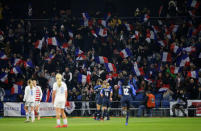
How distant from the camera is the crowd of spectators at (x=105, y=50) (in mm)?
36688

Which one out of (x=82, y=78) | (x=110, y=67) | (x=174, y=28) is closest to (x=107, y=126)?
(x=82, y=78)

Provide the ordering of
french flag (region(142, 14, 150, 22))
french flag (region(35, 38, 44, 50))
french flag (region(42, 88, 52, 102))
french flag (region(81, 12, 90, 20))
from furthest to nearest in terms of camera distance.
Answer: french flag (region(81, 12, 90, 20)) → french flag (region(142, 14, 150, 22)) → french flag (region(35, 38, 44, 50)) → french flag (region(42, 88, 52, 102))

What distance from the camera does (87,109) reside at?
35812 millimetres

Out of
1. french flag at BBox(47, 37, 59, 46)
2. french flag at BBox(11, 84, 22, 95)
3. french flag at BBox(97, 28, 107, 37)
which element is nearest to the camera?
french flag at BBox(11, 84, 22, 95)

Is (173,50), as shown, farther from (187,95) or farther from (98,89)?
(98,89)

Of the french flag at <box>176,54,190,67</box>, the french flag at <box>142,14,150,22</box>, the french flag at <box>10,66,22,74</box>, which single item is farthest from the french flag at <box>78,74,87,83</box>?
the french flag at <box>142,14,150,22</box>

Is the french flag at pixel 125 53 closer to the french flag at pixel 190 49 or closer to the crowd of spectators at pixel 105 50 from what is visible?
the crowd of spectators at pixel 105 50

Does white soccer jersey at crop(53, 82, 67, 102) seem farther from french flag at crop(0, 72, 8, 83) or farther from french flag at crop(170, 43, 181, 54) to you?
french flag at crop(170, 43, 181, 54)

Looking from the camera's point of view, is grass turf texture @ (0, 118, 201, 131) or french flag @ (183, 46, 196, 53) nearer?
grass turf texture @ (0, 118, 201, 131)

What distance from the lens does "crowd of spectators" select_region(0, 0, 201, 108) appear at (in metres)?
36.7

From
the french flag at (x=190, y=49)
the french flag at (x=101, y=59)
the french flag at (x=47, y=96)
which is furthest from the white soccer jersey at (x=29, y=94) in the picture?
the french flag at (x=190, y=49)

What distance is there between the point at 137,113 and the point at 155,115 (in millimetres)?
1408

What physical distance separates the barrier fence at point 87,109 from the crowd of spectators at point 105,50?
0.63m

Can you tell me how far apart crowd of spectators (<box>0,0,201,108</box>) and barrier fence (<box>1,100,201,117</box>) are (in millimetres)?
632
